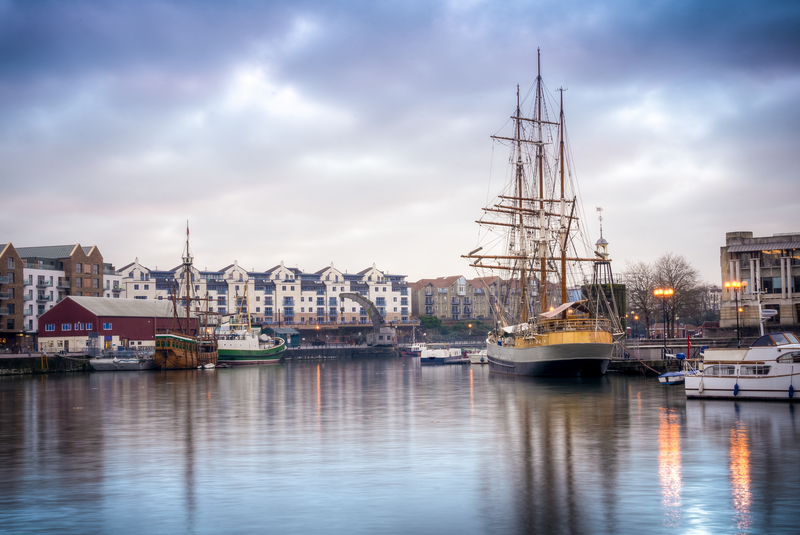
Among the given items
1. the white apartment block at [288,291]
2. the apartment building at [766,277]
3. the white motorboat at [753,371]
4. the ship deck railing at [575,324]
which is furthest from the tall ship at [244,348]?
the white motorboat at [753,371]

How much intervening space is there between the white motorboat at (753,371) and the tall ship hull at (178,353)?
69179 mm

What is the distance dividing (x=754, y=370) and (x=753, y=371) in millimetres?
86

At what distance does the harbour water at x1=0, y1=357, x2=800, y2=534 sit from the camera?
1505cm

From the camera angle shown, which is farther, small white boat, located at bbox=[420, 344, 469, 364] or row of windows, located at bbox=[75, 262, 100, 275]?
row of windows, located at bbox=[75, 262, 100, 275]

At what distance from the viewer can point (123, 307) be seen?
358 ft

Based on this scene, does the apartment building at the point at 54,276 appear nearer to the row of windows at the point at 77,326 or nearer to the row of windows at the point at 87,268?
the row of windows at the point at 87,268

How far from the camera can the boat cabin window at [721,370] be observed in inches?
1430

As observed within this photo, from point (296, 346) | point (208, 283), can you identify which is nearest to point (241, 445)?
point (296, 346)

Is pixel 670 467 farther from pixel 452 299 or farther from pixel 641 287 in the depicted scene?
pixel 452 299

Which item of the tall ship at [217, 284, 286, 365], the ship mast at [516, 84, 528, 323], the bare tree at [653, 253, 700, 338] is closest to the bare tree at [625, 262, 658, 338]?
the bare tree at [653, 253, 700, 338]

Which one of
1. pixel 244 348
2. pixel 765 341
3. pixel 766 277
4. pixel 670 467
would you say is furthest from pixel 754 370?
pixel 244 348

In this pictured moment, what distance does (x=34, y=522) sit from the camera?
15.4 metres

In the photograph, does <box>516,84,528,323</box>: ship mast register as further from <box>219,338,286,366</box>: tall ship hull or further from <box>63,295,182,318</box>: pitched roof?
<box>63,295,182,318</box>: pitched roof

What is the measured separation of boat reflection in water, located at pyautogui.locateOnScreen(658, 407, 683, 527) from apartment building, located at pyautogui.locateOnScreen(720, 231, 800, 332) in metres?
60.0
